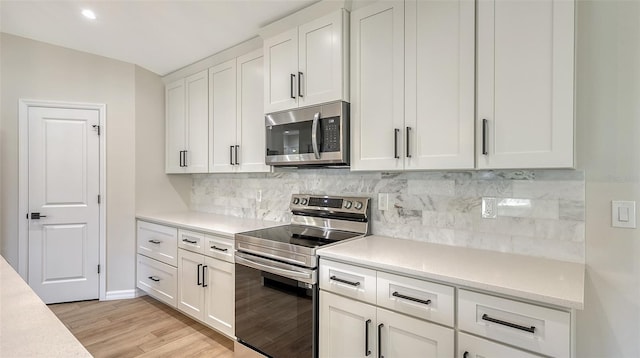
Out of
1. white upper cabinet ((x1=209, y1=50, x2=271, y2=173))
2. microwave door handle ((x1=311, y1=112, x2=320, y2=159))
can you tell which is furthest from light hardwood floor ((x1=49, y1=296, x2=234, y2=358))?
microwave door handle ((x1=311, y1=112, x2=320, y2=159))

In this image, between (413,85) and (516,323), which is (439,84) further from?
(516,323)

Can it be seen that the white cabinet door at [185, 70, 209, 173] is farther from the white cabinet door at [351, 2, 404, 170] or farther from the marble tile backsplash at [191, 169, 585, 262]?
the white cabinet door at [351, 2, 404, 170]

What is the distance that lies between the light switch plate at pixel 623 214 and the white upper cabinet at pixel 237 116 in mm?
2148

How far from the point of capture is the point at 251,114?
2850 mm

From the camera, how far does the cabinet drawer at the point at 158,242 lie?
3.06 meters

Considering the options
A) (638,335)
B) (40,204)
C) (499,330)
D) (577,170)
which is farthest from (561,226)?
(40,204)

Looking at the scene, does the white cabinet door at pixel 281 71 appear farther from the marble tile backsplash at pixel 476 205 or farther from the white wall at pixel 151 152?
the white wall at pixel 151 152

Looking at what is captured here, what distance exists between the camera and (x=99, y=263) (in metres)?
3.55

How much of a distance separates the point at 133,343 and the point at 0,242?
71.0 inches

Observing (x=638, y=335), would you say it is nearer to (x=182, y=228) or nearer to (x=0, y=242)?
(x=182, y=228)

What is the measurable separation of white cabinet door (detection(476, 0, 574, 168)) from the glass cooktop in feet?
3.29

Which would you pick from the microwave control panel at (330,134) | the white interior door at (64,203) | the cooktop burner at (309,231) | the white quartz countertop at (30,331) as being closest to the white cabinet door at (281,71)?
the microwave control panel at (330,134)

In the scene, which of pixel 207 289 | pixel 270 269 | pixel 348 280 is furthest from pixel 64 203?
pixel 348 280

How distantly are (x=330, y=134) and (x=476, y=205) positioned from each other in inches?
38.8
